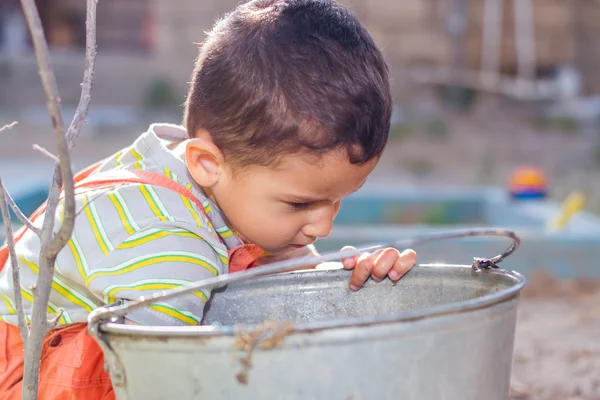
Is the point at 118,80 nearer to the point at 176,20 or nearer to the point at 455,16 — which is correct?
the point at 176,20

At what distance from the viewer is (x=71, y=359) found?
1.52 meters

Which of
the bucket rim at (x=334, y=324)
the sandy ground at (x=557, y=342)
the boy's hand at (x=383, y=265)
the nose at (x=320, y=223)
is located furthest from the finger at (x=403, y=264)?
the sandy ground at (x=557, y=342)

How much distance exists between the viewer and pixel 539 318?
3.52 m

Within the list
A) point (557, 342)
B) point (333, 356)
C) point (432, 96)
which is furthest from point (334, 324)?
point (432, 96)

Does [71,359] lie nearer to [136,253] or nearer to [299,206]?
[136,253]

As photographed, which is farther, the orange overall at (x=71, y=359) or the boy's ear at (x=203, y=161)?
the boy's ear at (x=203, y=161)

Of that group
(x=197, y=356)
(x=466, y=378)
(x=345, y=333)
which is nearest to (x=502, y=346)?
(x=466, y=378)

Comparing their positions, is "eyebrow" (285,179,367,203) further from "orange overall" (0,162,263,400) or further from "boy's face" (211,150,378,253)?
"orange overall" (0,162,263,400)

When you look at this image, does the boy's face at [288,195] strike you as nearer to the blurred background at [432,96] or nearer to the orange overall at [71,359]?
the orange overall at [71,359]

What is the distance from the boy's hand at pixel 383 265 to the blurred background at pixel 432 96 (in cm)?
290

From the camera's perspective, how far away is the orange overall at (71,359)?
151 cm

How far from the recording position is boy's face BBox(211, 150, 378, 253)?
1.53m

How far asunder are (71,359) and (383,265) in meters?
0.56

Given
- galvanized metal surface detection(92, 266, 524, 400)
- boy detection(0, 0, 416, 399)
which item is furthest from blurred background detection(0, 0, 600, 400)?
galvanized metal surface detection(92, 266, 524, 400)
